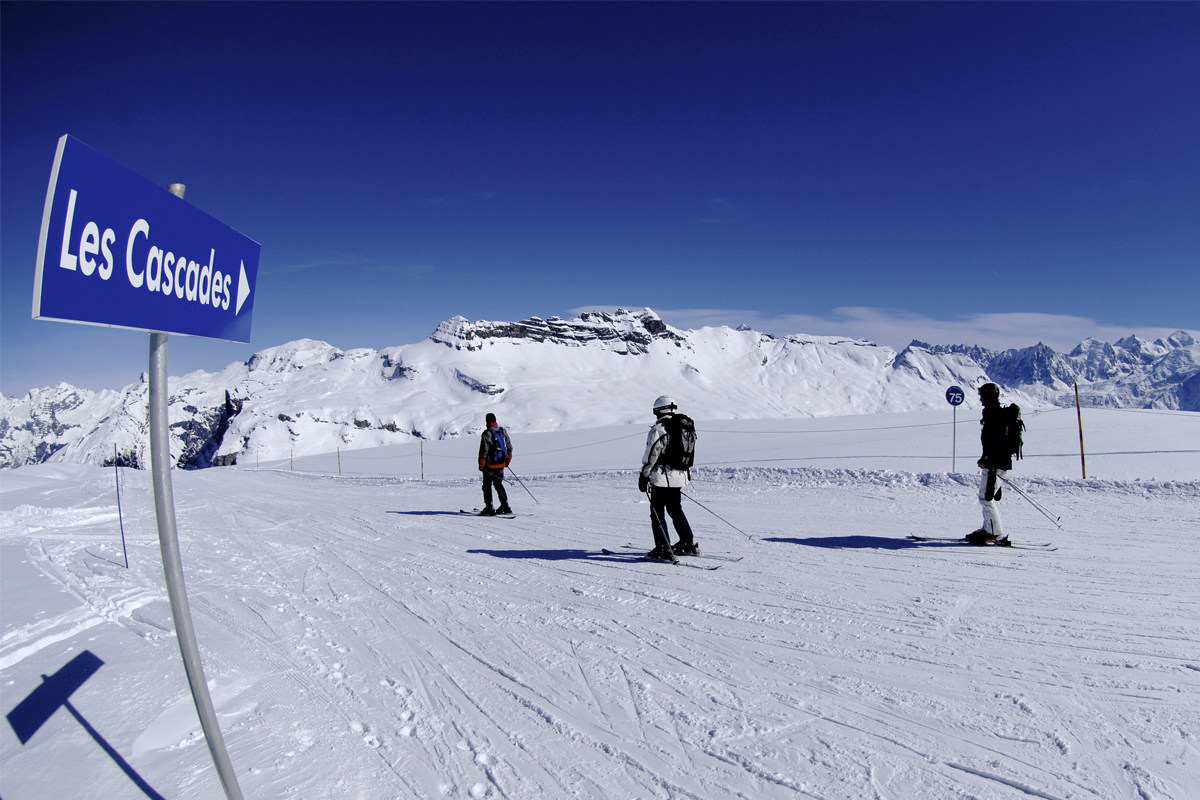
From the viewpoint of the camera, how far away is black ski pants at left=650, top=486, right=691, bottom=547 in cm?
689

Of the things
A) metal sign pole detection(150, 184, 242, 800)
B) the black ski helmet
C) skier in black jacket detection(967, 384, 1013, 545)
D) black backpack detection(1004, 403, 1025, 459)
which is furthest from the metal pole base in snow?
black backpack detection(1004, 403, 1025, 459)

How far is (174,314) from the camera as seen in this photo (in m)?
2.20

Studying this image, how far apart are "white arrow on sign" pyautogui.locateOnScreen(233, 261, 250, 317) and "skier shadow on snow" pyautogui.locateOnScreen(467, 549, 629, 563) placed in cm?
534

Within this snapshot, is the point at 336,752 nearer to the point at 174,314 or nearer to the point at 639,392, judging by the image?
the point at 174,314

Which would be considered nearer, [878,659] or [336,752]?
[336,752]

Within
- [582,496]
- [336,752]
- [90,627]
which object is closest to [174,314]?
[336,752]

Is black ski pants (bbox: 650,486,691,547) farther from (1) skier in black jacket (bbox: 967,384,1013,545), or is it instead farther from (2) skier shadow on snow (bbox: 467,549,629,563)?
(1) skier in black jacket (bbox: 967,384,1013,545)

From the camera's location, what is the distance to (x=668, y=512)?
6934 millimetres

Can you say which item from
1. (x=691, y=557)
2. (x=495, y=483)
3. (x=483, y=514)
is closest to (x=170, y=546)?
(x=691, y=557)

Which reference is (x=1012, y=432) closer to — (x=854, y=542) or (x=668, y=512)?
(x=854, y=542)

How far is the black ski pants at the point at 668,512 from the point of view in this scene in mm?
6887

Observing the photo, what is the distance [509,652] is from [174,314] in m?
3.20

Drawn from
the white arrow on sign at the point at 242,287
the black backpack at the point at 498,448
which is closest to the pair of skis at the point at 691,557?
the black backpack at the point at 498,448

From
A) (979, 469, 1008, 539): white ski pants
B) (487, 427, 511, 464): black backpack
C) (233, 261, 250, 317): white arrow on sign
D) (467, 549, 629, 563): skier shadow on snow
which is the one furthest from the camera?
(487, 427, 511, 464): black backpack
